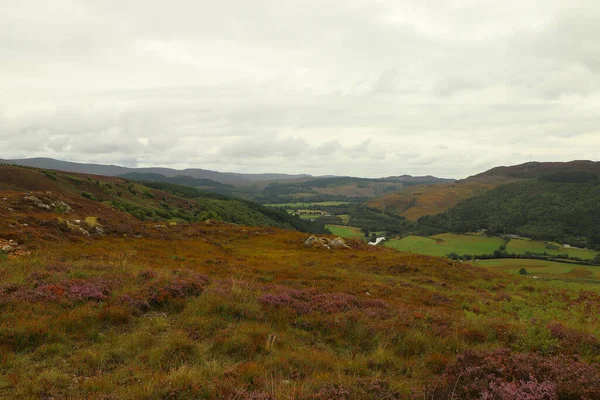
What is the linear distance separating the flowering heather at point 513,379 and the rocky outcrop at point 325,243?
36.2m

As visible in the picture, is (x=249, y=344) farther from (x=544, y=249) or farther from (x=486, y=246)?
(x=544, y=249)

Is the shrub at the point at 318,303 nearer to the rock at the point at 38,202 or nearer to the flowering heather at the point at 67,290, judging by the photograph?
the flowering heather at the point at 67,290

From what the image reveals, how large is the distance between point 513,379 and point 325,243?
3897 cm

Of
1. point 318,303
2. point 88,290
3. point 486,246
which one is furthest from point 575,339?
point 486,246

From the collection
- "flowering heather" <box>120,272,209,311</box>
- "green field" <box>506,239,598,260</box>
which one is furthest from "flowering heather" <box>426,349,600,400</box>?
"green field" <box>506,239,598,260</box>

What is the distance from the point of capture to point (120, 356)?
759 cm

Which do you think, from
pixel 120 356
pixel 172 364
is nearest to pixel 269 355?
pixel 172 364

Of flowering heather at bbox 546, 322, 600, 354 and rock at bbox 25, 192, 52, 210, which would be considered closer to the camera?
flowering heather at bbox 546, 322, 600, 354

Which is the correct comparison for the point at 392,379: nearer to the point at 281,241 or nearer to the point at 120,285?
the point at 120,285

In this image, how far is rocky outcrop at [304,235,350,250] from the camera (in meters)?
44.0

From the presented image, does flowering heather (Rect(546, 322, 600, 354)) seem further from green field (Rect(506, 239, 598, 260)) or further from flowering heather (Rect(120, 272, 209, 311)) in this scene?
green field (Rect(506, 239, 598, 260))

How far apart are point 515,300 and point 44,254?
29869 millimetres

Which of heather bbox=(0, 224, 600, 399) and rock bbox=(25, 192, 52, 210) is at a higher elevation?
rock bbox=(25, 192, 52, 210)

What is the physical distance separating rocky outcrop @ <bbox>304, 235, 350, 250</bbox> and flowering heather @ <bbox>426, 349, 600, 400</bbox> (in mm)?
36238
